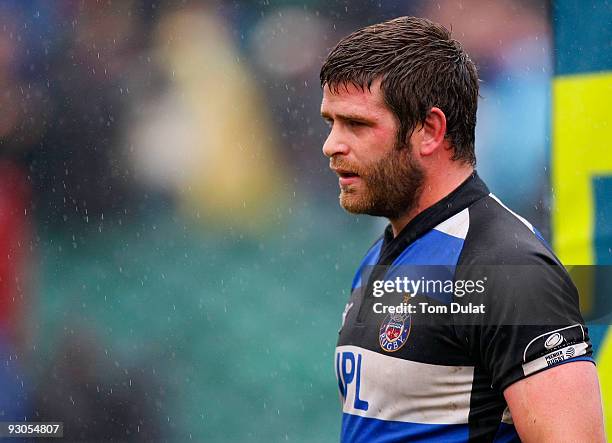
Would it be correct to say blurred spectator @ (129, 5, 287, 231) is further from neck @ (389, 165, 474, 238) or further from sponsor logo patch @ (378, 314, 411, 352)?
sponsor logo patch @ (378, 314, 411, 352)

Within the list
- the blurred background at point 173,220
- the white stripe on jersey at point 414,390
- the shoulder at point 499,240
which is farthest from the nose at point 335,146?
the blurred background at point 173,220

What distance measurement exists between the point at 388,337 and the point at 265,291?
1.62 metres

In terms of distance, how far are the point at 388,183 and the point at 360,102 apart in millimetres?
189

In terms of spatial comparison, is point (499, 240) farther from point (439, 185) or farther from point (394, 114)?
point (394, 114)

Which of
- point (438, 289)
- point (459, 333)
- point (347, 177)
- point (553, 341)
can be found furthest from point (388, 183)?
point (553, 341)

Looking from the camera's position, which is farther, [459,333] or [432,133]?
[432,133]

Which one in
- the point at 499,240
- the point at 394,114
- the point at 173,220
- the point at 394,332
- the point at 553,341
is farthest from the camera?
the point at 173,220

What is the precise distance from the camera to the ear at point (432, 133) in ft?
6.02

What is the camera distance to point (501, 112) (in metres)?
3.15

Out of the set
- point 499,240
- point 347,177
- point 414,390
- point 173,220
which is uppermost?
point 347,177

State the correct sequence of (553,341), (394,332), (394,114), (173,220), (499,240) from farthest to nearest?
(173,220)
(394,114)
(394,332)
(499,240)
(553,341)

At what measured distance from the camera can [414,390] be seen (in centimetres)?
164

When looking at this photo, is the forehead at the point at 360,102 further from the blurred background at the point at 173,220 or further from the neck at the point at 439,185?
the blurred background at the point at 173,220

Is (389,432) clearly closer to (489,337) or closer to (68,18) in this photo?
(489,337)
